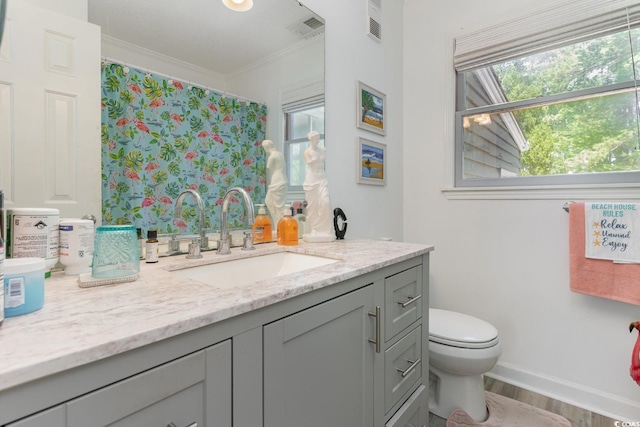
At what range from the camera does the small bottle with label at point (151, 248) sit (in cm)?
104

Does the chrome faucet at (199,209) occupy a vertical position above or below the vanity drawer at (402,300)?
above

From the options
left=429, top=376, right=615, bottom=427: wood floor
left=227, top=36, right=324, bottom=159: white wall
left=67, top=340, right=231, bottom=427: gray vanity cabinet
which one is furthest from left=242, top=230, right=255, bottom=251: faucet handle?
left=429, top=376, right=615, bottom=427: wood floor

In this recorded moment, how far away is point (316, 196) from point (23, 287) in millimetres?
1185

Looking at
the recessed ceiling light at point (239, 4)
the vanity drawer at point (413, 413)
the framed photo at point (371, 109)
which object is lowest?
the vanity drawer at point (413, 413)

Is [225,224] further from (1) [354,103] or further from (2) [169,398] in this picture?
(1) [354,103]

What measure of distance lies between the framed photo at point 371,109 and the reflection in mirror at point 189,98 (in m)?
0.45

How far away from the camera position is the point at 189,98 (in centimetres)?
123

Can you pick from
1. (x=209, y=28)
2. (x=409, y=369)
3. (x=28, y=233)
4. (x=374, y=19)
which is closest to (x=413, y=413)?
(x=409, y=369)

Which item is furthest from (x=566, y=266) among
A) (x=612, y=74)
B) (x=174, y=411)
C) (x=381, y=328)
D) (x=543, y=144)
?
(x=174, y=411)

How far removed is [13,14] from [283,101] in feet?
3.16

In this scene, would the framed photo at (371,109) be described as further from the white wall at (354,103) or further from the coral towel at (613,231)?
the coral towel at (613,231)

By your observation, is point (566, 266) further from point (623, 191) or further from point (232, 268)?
point (232, 268)

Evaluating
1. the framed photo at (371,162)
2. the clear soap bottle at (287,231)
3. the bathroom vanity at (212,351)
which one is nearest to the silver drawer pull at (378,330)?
the bathroom vanity at (212,351)

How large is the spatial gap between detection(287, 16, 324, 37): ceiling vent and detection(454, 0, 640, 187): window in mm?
1009
